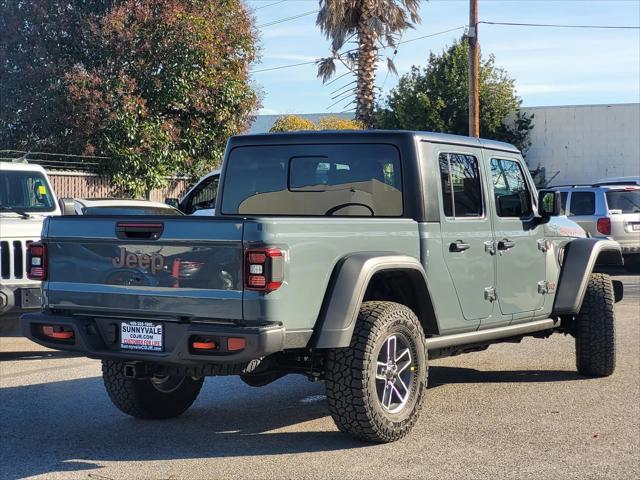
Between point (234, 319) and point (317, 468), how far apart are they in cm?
104

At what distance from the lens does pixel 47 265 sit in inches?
252

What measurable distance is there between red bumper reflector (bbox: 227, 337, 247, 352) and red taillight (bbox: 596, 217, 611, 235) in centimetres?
1514

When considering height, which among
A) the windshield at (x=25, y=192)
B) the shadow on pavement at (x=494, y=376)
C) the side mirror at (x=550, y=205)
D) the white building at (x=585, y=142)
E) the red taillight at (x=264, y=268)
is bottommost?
the shadow on pavement at (x=494, y=376)

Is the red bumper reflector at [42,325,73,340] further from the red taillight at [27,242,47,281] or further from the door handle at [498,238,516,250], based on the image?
the door handle at [498,238,516,250]

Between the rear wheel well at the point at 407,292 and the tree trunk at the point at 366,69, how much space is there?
852 inches

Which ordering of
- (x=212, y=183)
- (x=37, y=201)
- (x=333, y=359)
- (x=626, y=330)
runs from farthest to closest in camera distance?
(x=212, y=183) → (x=626, y=330) → (x=37, y=201) → (x=333, y=359)

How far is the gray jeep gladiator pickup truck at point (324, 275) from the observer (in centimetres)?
573

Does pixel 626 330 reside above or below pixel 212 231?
below

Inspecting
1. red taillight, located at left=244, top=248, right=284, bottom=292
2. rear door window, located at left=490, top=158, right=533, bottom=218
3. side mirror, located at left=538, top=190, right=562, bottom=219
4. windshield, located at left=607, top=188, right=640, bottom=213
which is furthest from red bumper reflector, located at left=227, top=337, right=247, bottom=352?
windshield, located at left=607, top=188, right=640, bottom=213

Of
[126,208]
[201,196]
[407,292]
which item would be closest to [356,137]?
[407,292]

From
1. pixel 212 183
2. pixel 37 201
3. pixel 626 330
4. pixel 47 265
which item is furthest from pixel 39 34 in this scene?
pixel 47 265

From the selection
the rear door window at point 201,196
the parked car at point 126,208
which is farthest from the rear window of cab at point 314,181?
Answer: the rear door window at point 201,196

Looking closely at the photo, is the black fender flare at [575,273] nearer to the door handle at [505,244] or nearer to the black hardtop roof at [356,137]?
the door handle at [505,244]

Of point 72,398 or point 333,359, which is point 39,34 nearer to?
point 72,398
